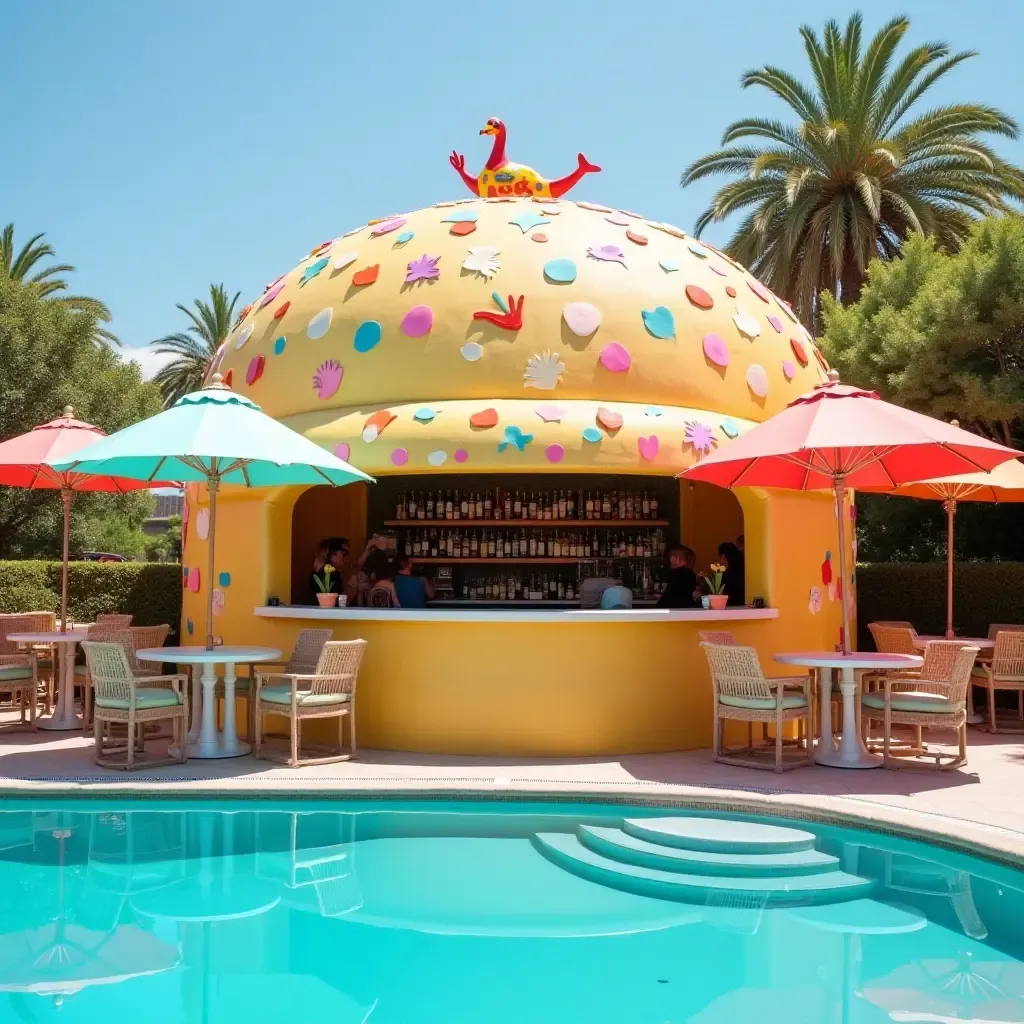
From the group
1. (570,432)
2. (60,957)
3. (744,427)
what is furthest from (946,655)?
(60,957)

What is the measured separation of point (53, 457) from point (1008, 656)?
36.6 ft

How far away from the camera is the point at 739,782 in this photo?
371 inches

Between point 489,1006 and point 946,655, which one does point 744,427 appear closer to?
point 946,655

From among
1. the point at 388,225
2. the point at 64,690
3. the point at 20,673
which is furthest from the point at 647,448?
the point at 20,673

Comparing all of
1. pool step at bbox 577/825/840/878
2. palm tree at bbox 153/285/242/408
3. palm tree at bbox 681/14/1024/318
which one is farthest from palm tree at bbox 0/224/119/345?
pool step at bbox 577/825/840/878

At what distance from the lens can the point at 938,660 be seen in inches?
413

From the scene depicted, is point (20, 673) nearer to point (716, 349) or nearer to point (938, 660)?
point (716, 349)

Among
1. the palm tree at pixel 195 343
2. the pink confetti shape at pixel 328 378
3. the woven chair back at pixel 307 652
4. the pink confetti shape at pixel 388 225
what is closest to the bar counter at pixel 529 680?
the woven chair back at pixel 307 652

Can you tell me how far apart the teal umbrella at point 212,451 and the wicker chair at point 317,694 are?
855mm

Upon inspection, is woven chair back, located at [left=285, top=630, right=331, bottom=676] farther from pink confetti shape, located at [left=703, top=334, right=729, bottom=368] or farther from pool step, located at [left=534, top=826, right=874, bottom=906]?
pink confetti shape, located at [left=703, top=334, right=729, bottom=368]

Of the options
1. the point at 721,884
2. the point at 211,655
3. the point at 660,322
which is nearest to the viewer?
the point at 721,884

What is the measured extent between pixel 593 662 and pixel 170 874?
474cm

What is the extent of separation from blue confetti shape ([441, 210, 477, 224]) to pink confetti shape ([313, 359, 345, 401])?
87.6 inches

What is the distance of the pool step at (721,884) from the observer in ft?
22.8
